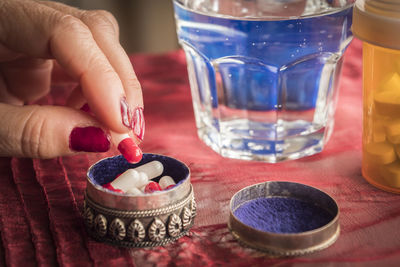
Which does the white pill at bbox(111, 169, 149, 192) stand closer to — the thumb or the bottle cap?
the thumb

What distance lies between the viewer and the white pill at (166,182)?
500 millimetres

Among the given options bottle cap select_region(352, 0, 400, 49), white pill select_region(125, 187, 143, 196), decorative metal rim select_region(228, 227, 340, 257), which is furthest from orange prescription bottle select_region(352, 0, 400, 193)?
white pill select_region(125, 187, 143, 196)

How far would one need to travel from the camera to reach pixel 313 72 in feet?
2.10

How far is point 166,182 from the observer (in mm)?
504

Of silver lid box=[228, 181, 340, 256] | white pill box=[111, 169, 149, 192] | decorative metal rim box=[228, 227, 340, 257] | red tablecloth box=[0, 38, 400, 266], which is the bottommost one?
red tablecloth box=[0, 38, 400, 266]

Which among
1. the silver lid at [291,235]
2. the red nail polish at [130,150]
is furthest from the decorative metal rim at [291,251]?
the red nail polish at [130,150]

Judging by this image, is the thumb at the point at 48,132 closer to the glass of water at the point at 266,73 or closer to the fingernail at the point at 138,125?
the fingernail at the point at 138,125

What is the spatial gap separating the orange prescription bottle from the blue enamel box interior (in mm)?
181

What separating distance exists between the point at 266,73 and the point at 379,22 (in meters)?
0.15

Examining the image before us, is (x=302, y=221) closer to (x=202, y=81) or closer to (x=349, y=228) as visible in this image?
(x=349, y=228)

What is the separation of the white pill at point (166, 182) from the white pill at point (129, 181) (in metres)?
0.01

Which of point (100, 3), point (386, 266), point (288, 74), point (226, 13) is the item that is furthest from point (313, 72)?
point (100, 3)

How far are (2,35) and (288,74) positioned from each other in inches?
11.2

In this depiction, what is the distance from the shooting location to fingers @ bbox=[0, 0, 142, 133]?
1.75ft
